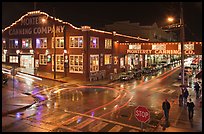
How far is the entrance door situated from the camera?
1731 inches

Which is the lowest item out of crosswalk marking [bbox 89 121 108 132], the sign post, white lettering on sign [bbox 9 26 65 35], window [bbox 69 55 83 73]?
crosswalk marking [bbox 89 121 108 132]

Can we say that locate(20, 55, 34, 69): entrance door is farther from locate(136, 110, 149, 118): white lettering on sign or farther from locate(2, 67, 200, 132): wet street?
locate(136, 110, 149, 118): white lettering on sign

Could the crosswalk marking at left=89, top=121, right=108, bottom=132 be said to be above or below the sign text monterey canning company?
below

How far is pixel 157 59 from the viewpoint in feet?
240

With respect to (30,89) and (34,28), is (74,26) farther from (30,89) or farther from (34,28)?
(30,89)

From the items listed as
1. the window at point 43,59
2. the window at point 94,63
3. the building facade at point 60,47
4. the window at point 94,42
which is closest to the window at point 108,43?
the building facade at point 60,47

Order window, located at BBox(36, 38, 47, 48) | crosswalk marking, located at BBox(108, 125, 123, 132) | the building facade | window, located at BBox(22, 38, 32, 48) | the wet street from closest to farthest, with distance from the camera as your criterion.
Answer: crosswalk marking, located at BBox(108, 125, 123, 132), the wet street, the building facade, window, located at BBox(36, 38, 47, 48), window, located at BBox(22, 38, 32, 48)

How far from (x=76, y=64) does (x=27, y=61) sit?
12811 mm

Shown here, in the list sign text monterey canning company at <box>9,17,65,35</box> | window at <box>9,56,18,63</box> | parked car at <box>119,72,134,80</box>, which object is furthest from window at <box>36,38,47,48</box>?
parked car at <box>119,72,134,80</box>

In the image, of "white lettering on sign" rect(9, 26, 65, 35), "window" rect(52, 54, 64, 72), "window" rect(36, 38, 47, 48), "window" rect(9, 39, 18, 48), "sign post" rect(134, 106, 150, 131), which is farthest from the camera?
"window" rect(9, 39, 18, 48)

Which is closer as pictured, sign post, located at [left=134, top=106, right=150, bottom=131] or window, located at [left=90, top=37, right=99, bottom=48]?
sign post, located at [left=134, top=106, right=150, bottom=131]

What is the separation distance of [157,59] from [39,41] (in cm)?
4172

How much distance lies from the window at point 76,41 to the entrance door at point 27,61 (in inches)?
394

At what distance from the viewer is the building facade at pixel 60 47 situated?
1440 inches
